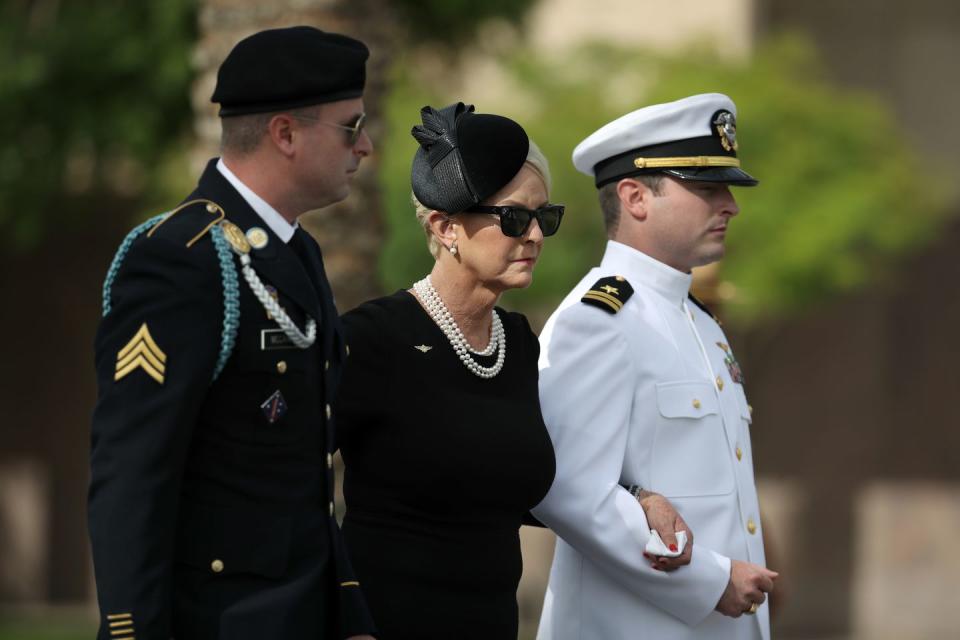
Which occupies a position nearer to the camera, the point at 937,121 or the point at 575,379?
the point at 575,379

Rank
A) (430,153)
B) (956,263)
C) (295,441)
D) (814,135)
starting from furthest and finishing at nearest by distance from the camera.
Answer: (956,263), (814,135), (430,153), (295,441)

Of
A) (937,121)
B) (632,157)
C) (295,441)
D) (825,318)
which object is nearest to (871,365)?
(825,318)

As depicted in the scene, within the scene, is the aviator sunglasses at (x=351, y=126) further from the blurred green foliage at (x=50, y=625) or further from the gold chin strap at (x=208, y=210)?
the blurred green foliage at (x=50, y=625)

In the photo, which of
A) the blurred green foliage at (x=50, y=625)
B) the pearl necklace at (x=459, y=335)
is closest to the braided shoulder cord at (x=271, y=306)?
the pearl necklace at (x=459, y=335)

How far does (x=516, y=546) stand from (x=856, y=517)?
36.8 ft

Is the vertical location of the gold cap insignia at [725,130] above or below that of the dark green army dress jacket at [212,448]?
above

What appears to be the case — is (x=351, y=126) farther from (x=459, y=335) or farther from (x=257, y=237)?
(x=459, y=335)

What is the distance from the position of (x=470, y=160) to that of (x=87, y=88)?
815 cm

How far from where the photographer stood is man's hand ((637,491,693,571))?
147 inches

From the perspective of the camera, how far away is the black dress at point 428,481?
3498mm

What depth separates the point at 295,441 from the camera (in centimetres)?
302

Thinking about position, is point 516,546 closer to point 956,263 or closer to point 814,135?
point 814,135

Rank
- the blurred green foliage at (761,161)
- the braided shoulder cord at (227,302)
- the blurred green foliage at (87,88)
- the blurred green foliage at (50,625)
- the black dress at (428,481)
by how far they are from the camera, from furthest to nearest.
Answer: the blurred green foliage at (50,625)
the blurred green foliage at (761,161)
the blurred green foliage at (87,88)
the black dress at (428,481)
the braided shoulder cord at (227,302)

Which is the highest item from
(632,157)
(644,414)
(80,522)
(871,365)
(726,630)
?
(632,157)
